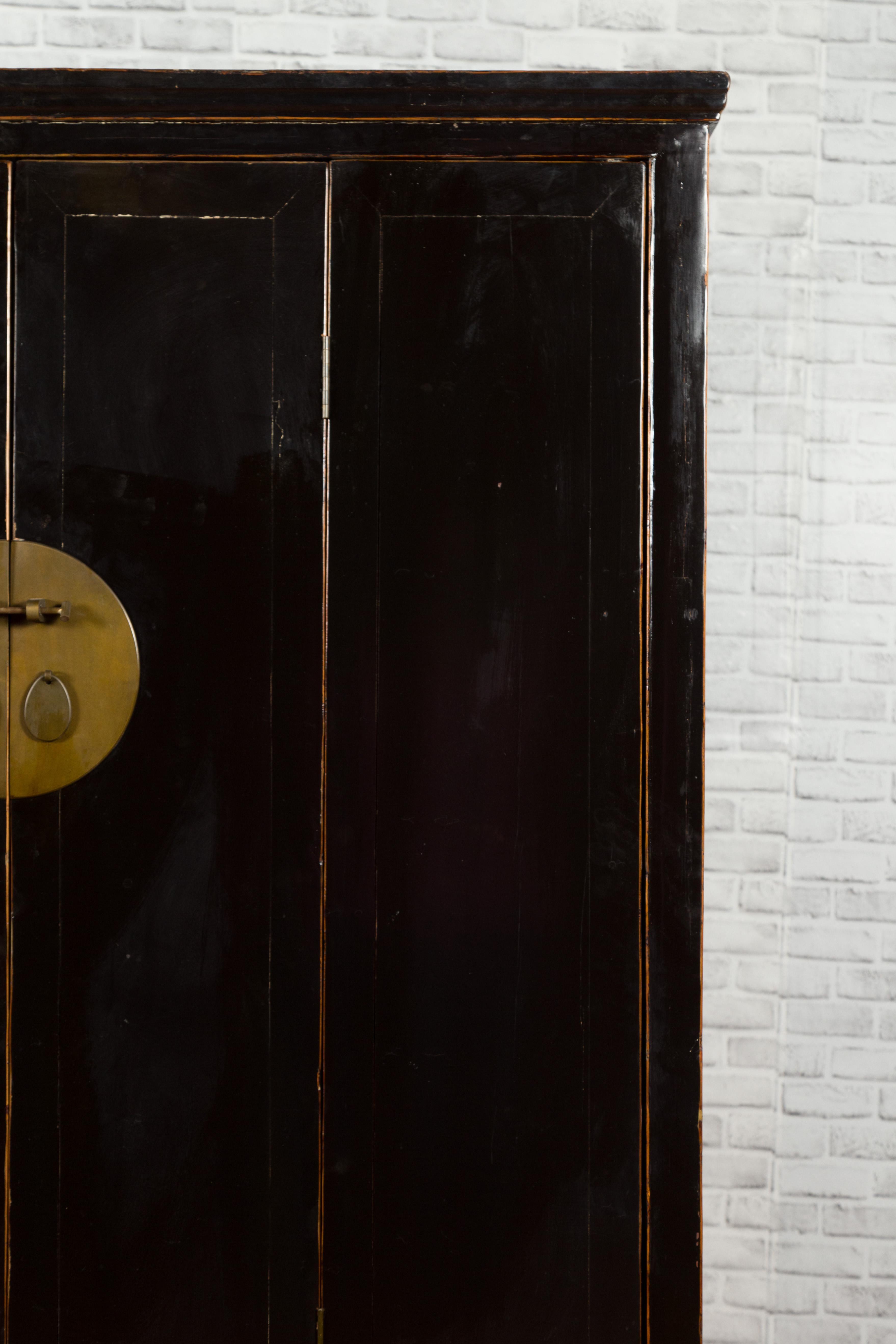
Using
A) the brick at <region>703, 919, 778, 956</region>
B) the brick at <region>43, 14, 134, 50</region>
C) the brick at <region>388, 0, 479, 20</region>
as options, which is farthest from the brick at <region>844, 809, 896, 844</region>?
the brick at <region>43, 14, 134, 50</region>

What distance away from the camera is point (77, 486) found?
4.18 feet

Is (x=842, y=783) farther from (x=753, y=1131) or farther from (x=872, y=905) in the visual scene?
(x=753, y=1131)

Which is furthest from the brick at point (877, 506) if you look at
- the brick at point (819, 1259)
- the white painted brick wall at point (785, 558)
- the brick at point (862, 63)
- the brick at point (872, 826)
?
the brick at point (819, 1259)

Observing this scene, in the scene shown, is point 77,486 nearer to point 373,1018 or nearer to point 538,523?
point 538,523

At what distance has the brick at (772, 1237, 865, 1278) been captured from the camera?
1760 mm

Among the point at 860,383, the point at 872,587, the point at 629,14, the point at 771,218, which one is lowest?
the point at 872,587

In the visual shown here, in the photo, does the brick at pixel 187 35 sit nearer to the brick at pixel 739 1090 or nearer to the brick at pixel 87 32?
the brick at pixel 87 32

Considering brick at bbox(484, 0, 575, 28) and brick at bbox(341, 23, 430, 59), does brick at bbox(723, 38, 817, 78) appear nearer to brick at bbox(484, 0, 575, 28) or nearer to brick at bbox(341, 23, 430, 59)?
brick at bbox(484, 0, 575, 28)

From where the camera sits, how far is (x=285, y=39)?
5.71 ft

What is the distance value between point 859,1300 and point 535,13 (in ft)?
8.47

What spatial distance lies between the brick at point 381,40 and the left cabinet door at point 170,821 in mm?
712

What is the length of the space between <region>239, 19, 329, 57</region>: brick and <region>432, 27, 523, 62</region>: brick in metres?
0.12

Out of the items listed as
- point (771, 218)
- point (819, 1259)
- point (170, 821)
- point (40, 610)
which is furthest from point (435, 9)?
point (819, 1259)

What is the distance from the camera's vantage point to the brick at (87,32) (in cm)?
174
